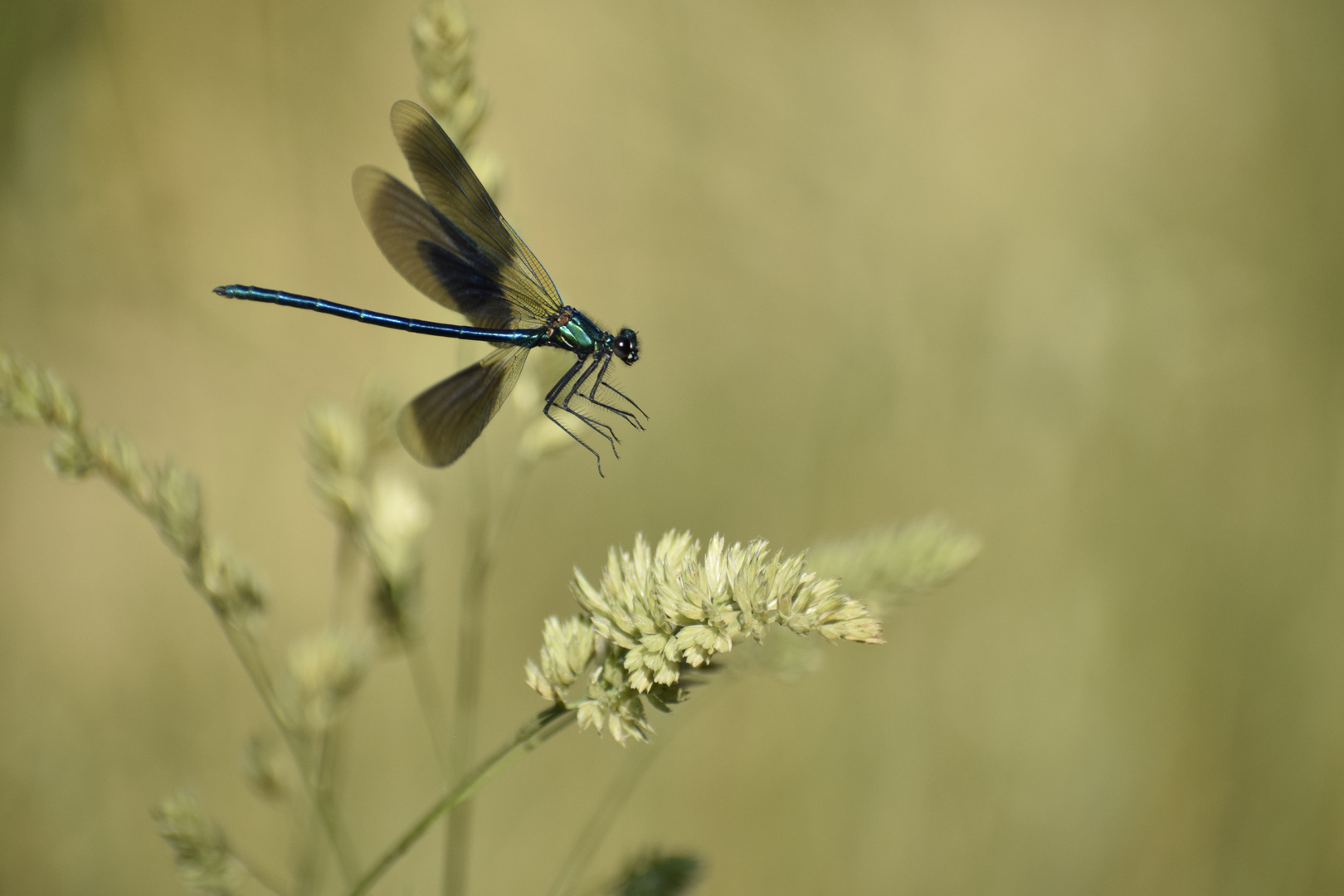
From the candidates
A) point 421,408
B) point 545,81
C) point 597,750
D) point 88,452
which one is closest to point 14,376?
point 88,452

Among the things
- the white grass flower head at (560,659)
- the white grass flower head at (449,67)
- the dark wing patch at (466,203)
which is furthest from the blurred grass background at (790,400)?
the white grass flower head at (560,659)

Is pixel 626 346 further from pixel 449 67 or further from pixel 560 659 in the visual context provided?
pixel 560 659

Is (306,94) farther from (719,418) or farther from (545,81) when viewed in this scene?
(719,418)

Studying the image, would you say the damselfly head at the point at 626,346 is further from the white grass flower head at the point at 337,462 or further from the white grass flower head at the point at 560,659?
the white grass flower head at the point at 560,659

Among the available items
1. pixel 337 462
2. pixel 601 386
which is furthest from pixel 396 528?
pixel 601 386

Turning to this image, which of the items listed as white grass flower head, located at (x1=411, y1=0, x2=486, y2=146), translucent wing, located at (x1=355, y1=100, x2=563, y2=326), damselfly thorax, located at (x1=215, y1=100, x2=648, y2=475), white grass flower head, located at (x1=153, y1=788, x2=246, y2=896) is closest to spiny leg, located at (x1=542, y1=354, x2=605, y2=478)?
damselfly thorax, located at (x1=215, y1=100, x2=648, y2=475)

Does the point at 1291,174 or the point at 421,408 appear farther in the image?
the point at 1291,174
